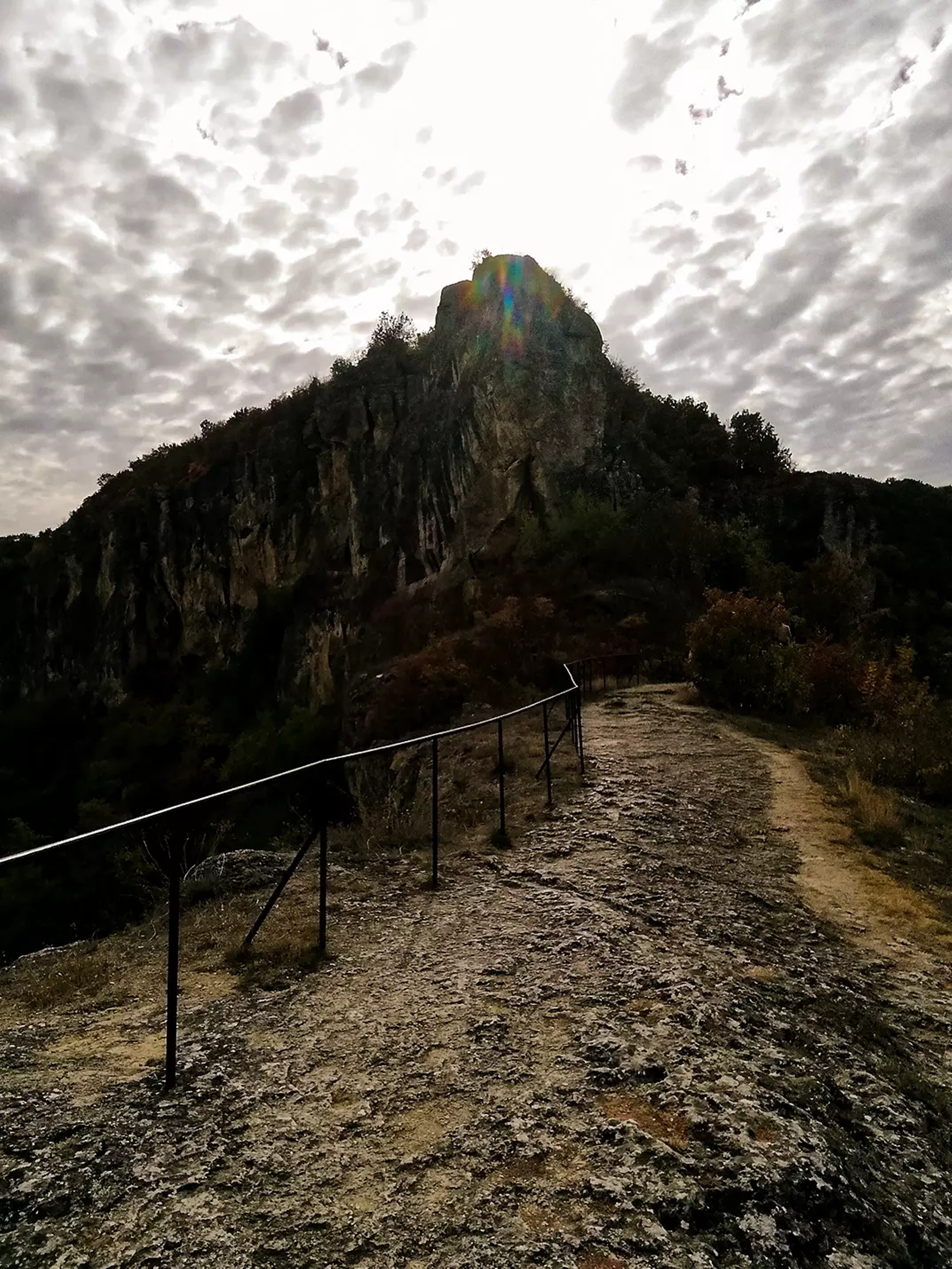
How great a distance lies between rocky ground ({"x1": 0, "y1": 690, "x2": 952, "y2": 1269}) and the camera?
2.54m

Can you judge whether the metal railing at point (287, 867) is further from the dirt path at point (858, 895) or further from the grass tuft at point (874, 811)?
the grass tuft at point (874, 811)

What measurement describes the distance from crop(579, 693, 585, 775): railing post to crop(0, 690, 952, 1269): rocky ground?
4.63 m

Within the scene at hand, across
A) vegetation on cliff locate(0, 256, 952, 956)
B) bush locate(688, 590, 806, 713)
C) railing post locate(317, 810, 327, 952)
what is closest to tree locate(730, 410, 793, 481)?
vegetation on cliff locate(0, 256, 952, 956)

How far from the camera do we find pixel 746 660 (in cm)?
1639

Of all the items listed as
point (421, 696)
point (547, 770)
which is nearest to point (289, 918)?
point (547, 770)

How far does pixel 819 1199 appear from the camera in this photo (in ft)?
8.85

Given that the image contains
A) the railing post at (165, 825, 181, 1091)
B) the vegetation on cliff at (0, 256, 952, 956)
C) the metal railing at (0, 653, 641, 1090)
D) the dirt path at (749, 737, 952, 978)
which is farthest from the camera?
the vegetation on cliff at (0, 256, 952, 956)

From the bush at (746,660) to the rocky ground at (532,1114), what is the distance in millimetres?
11002

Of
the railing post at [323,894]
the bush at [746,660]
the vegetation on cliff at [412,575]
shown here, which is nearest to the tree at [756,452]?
the vegetation on cliff at [412,575]

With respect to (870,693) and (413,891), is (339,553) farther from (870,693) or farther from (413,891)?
(413,891)

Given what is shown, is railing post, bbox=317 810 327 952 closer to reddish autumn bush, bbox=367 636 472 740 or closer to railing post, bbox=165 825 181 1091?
railing post, bbox=165 825 181 1091

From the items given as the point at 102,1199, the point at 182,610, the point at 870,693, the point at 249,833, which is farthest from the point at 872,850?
the point at 182,610

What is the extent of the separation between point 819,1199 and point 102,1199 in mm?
2659

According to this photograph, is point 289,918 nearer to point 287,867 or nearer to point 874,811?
point 287,867
